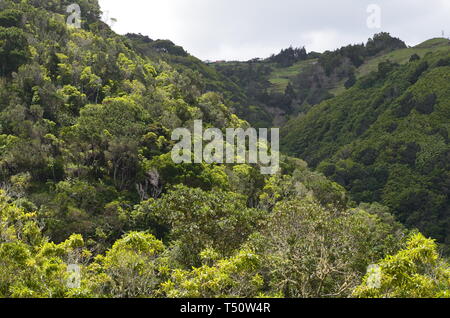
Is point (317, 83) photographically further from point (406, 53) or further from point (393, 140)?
point (393, 140)

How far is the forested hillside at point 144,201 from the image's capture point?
16.7 meters

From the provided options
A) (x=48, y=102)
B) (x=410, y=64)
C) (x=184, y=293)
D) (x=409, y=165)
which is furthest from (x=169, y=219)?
(x=410, y=64)

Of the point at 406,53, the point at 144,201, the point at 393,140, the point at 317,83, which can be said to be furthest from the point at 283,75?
the point at 144,201

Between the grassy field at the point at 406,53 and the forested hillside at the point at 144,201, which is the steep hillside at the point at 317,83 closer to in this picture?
the grassy field at the point at 406,53

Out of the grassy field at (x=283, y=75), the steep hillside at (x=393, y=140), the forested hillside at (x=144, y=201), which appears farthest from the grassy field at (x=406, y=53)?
the forested hillside at (x=144, y=201)

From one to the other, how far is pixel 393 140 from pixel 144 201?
215 ft

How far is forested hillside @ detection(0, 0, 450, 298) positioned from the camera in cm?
1673

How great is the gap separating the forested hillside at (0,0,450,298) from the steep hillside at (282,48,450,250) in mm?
639

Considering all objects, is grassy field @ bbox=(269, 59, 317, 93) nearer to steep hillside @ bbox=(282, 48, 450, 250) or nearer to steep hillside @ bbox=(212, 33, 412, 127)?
steep hillside @ bbox=(212, 33, 412, 127)

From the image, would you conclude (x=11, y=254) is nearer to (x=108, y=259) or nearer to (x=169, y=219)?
(x=108, y=259)

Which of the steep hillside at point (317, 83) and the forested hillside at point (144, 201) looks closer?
the forested hillside at point (144, 201)

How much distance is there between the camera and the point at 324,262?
53.8ft

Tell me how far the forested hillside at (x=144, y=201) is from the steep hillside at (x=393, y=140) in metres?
0.64

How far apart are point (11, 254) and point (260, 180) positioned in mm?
33423
